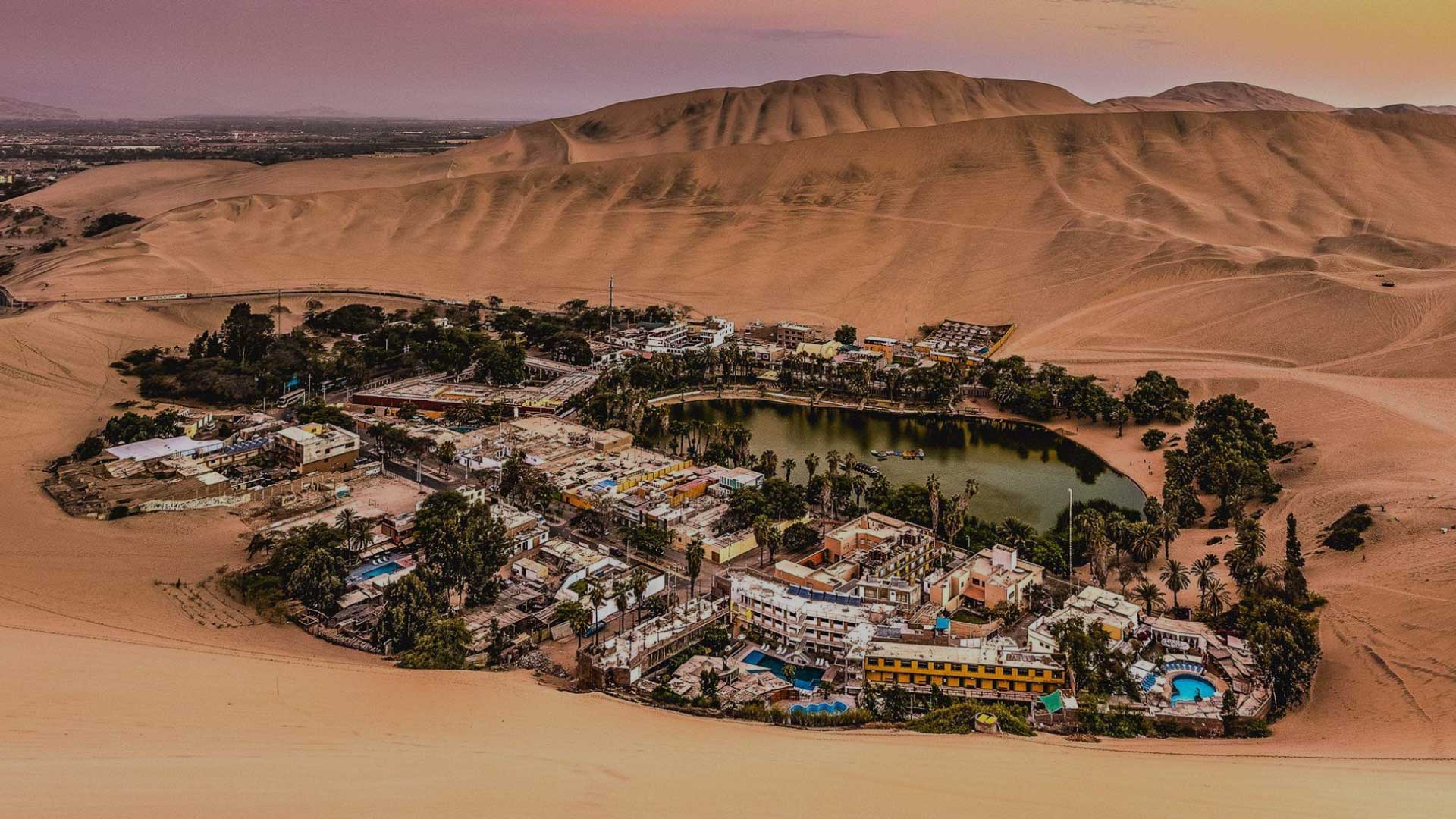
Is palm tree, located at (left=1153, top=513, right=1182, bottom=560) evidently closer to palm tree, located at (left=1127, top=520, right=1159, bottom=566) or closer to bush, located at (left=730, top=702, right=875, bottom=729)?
palm tree, located at (left=1127, top=520, right=1159, bottom=566)

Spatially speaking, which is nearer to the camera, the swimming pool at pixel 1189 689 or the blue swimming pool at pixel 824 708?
the blue swimming pool at pixel 824 708

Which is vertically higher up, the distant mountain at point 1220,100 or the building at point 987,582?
the distant mountain at point 1220,100

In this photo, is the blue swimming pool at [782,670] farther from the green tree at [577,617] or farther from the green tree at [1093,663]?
the green tree at [1093,663]

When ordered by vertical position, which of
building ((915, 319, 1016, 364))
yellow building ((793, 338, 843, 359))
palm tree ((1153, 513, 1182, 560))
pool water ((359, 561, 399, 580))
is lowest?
pool water ((359, 561, 399, 580))

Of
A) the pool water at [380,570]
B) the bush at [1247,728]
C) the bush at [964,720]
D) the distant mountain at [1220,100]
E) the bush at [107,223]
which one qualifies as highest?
the distant mountain at [1220,100]

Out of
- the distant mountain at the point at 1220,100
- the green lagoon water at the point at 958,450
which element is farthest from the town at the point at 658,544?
the distant mountain at the point at 1220,100

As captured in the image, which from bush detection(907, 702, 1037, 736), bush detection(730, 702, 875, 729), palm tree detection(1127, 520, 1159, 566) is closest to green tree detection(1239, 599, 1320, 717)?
bush detection(907, 702, 1037, 736)
